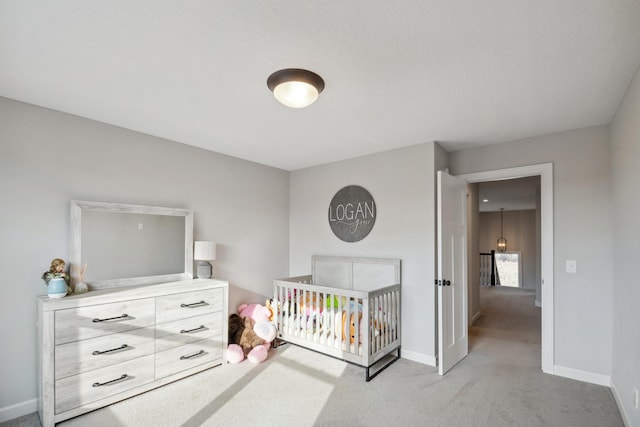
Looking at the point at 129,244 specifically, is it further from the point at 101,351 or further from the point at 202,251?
the point at 101,351

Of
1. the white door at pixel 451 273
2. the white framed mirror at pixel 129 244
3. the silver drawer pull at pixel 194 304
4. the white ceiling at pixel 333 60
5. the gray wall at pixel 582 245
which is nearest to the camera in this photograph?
the white ceiling at pixel 333 60

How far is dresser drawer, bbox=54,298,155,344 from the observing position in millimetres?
2217

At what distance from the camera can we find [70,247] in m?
2.55

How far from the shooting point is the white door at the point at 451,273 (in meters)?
2.97

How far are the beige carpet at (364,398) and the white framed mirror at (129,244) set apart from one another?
1.03 meters

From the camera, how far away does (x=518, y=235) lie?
933 centimetres

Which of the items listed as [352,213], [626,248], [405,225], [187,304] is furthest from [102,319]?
[626,248]

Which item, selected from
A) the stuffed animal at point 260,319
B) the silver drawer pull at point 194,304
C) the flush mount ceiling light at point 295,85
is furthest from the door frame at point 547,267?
the silver drawer pull at point 194,304

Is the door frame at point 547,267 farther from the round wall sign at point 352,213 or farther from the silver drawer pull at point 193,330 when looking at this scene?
the silver drawer pull at point 193,330

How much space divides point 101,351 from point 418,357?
2.92 metres

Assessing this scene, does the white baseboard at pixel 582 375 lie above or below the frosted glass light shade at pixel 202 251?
below

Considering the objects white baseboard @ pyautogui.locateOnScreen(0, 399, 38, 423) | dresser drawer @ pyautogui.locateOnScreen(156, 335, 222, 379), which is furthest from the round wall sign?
white baseboard @ pyautogui.locateOnScreen(0, 399, 38, 423)

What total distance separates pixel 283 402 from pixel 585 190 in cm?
328

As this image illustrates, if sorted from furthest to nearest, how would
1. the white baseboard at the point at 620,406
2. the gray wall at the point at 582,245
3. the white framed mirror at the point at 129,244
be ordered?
1. the gray wall at the point at 582,245
2. the white framed mirror at the point at 129,244
3. the white baseboard at the point at 620,406
